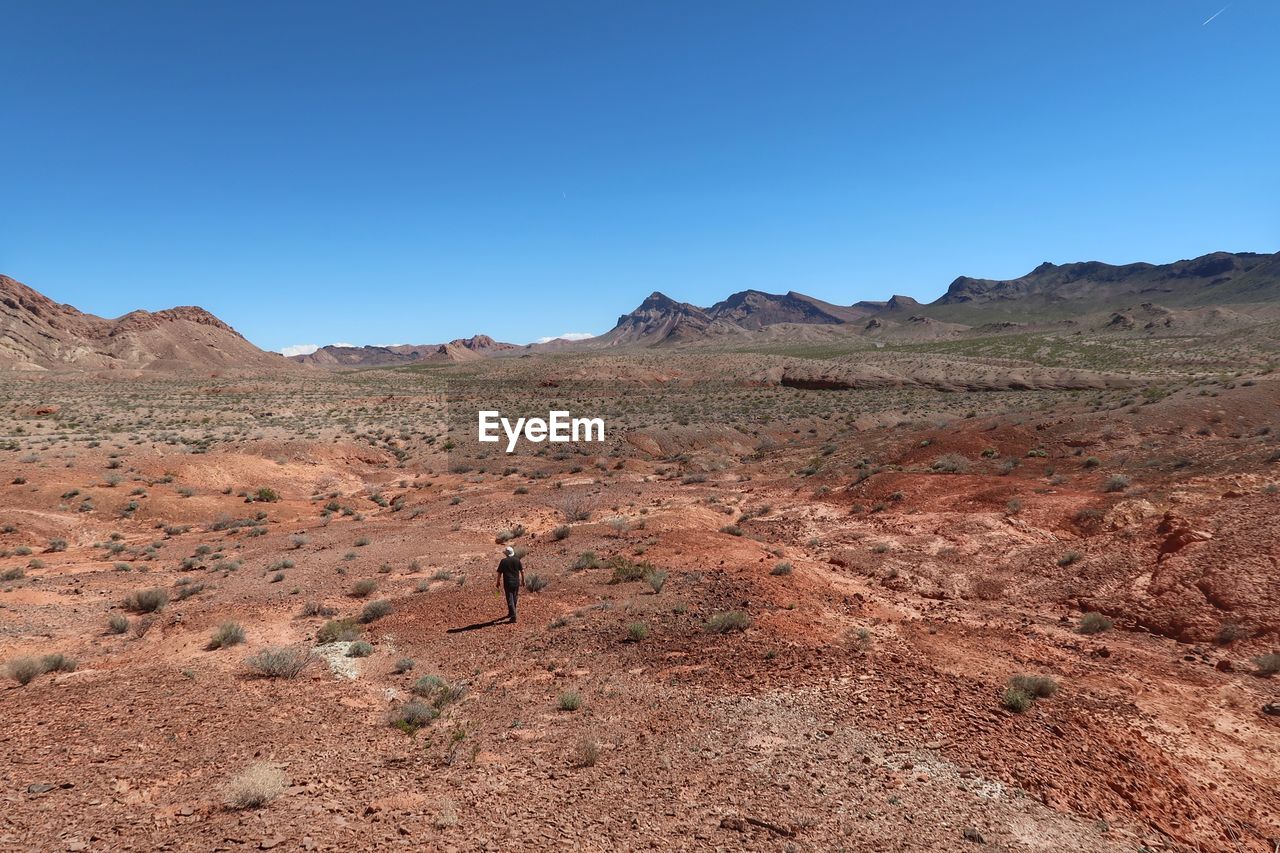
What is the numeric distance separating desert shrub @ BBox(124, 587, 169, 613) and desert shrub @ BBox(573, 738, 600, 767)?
401 inches

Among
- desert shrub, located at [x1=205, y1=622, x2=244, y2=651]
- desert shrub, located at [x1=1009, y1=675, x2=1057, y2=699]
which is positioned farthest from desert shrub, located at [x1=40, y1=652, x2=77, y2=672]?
desert shrub, located at [x1=1009, y1=675, x2=1057, y2=699]

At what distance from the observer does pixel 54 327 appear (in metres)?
115

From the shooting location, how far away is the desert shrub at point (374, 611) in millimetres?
11719

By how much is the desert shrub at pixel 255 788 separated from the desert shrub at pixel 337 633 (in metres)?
4.55

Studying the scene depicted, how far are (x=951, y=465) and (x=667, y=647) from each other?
18.9 meters

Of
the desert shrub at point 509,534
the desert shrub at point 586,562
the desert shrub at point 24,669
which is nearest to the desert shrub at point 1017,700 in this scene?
the desert shrub at point 586,562

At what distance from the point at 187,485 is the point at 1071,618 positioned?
97.9 ft

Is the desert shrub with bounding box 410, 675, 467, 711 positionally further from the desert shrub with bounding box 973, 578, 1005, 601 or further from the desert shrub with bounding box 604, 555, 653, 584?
the desert shrub with bounding box 973, 578, 1005, 601

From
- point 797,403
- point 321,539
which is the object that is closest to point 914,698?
point 321,539

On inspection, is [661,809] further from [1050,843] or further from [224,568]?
[224,568]

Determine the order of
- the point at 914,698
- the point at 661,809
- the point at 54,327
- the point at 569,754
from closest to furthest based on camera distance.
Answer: the point at 661,809 → the point at 569,754 → the point at 914,698 → the point at 54,327

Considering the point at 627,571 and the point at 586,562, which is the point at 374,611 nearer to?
the point at 586,562

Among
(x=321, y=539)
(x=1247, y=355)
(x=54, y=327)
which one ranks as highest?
(x=54, y=327)

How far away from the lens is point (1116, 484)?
680 inches
